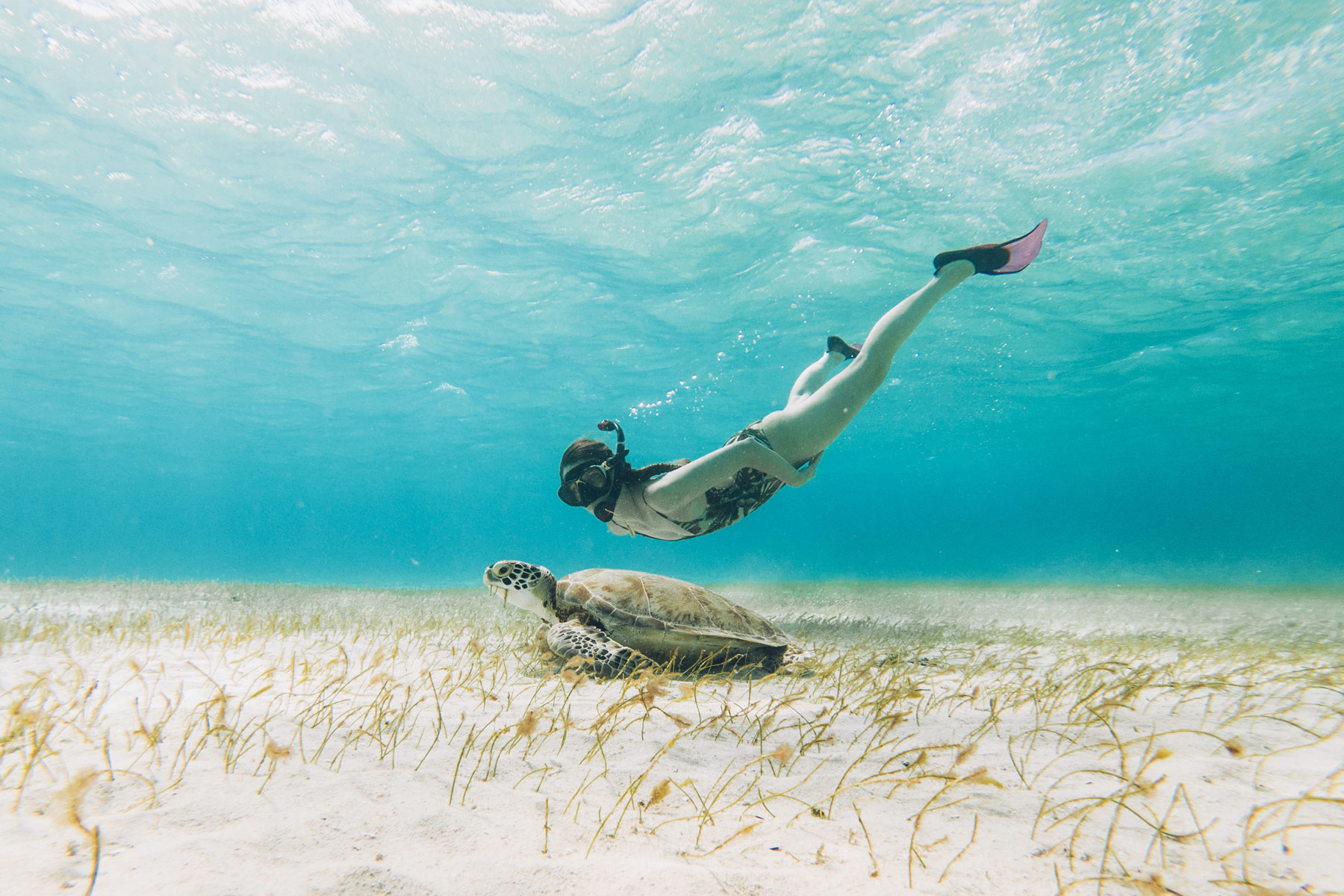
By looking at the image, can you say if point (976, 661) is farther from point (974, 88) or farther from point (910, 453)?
point (910, 453)

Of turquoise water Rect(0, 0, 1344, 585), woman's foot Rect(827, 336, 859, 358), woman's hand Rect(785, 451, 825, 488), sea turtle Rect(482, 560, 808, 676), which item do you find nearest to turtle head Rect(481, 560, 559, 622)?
sea turtle Rect(482, 560, 808, 676)

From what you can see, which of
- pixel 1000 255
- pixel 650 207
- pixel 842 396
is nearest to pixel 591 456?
pixel 842 396

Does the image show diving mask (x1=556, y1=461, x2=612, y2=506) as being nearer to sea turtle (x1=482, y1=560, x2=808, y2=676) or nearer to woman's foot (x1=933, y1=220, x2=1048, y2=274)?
sea turtle (x1=482, y1=560, x2=808, y2=676)

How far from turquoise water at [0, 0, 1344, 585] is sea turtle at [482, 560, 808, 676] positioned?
16.1 feet

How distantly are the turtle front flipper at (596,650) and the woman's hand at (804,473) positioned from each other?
2260 millimetres

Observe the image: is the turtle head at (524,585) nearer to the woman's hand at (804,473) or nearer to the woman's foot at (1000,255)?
the woman's hand at (804,473)

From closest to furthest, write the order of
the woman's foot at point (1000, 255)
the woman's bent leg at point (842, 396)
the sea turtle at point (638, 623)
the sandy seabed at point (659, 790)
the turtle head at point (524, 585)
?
the sandy seabed at point (659, 790) → the sea turtle at point (638, 623) → the turtle head at point (524, 585) → the woman's bent leg at point (842, 396) → the woman's foot at point (1000, 255)

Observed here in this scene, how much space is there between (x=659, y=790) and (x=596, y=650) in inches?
99.7

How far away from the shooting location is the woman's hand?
5.49 m

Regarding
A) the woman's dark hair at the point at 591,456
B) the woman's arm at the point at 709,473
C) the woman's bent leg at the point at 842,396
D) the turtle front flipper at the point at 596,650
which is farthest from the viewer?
the woman's bent leg at the point at 842,396

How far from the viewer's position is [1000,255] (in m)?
5.94

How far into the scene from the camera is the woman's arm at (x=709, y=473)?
203 inches

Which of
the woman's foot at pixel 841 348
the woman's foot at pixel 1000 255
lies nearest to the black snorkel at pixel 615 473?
the woman's foot at pixel 841 348

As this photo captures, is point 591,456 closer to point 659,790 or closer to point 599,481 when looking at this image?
point 599,481
